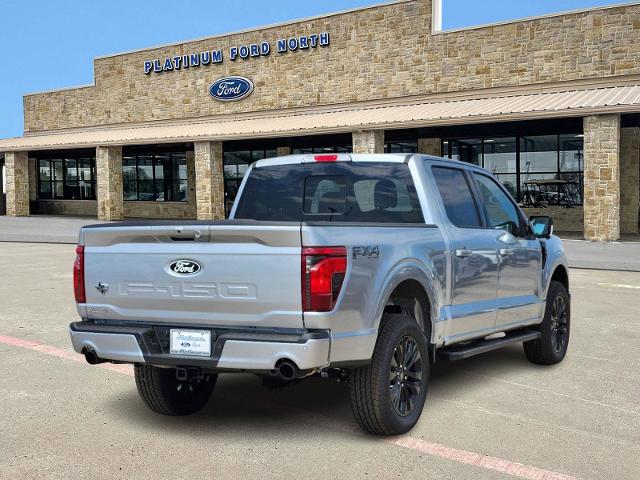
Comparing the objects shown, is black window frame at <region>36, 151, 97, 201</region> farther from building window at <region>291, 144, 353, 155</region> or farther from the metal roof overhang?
building window at <region>291, 144, 353, 155</region>

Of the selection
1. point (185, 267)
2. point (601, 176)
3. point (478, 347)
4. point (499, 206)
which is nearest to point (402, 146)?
point (601, 176)

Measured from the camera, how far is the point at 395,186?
574 centimetres

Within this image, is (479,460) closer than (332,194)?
Yes

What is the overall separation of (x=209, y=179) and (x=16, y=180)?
1342cm

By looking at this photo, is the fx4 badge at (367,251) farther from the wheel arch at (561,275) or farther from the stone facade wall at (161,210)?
the stone facade wall at (161,210)

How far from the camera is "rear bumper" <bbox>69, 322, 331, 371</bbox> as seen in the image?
4.25m

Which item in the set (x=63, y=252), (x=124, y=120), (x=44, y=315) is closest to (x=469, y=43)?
(x=63, y=252)

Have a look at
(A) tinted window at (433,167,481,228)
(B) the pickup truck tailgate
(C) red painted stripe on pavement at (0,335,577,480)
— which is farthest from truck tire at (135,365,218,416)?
(A) tinted window at (433,167,481,228)

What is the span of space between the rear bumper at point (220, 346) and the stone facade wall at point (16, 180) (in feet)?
121

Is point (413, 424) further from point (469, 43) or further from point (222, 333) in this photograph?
point (469, 43)

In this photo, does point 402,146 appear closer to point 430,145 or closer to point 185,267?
point 430,145

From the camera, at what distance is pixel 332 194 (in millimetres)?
6000

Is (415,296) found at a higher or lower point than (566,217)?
higher

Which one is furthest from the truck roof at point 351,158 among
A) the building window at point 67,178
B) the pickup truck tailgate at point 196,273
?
the building window at point 67,178
